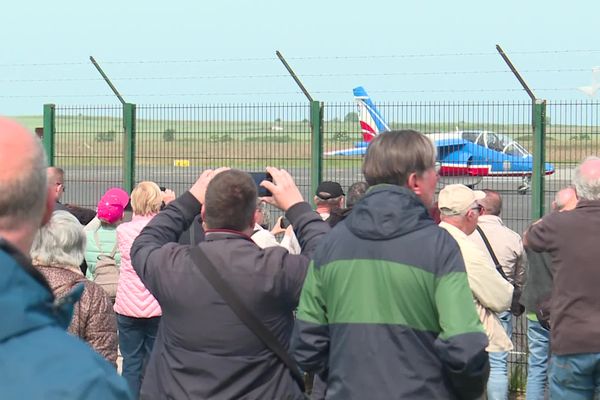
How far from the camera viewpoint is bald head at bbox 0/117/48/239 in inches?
71.5

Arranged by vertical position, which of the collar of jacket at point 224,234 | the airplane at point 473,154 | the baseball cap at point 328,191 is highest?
the airplane at point 473,154

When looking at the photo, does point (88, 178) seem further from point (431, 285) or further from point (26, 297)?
point (26, 297)

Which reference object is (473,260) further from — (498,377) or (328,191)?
(328,191)

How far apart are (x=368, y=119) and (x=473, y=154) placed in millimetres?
1200

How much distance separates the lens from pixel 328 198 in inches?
287

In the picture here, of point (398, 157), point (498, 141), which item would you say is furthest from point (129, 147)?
point (398, 157)

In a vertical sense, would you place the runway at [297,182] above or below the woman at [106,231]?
above

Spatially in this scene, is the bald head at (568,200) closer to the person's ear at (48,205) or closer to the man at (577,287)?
the man at (577,287)

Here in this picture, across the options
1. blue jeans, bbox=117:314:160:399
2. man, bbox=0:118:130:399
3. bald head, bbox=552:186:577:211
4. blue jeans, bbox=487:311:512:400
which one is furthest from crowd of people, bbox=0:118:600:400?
blue jeans, bbox=117:314:160:399

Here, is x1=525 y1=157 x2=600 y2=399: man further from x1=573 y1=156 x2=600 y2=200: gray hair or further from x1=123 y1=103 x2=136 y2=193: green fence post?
x1=123 y1=103 x2=136 y2=193: green fence post

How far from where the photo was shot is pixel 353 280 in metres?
3.63

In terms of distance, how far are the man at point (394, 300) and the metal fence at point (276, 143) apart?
202 inches

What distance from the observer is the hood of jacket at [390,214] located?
359 cm

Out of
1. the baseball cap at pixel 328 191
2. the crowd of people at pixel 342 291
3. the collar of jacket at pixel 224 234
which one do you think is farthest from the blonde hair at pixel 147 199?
the collar of jacket at pixel 224 234
